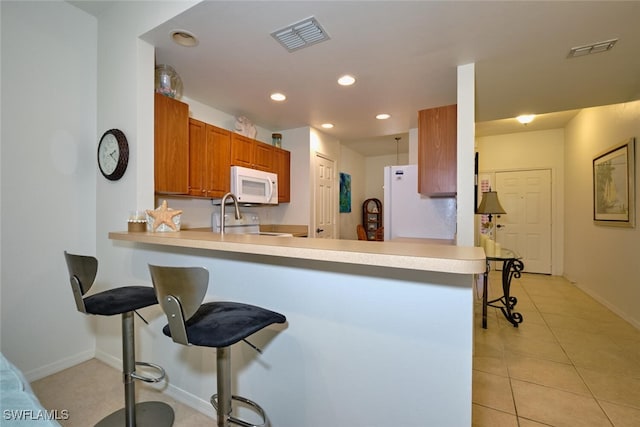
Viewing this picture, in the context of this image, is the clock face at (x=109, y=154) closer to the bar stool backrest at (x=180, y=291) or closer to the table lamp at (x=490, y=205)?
the bar stool backrest at (x=180, y=291)

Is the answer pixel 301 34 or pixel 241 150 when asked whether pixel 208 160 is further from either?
pixel 301 34

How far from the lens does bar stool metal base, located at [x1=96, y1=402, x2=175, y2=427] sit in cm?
167

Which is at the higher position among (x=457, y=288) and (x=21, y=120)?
(x=21, y=120)

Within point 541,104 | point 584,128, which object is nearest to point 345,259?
point 541,104

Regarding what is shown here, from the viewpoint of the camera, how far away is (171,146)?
2.46 m

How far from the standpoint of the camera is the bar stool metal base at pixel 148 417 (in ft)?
5.49

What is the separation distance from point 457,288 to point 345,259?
17.9 inches

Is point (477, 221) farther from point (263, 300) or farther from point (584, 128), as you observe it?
point (263, 300)

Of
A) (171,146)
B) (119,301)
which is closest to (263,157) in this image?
(171,146)

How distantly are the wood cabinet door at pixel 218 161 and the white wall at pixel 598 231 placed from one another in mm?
4292

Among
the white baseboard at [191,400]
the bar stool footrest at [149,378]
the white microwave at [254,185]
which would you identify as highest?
the white microwave at [254,185]

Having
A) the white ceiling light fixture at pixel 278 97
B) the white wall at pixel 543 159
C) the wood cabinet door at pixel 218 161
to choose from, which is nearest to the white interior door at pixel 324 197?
the white ceiling light fixture at pixel 278 97

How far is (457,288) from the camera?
3.66 ft

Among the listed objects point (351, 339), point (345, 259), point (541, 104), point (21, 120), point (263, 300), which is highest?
point (541, 104)
